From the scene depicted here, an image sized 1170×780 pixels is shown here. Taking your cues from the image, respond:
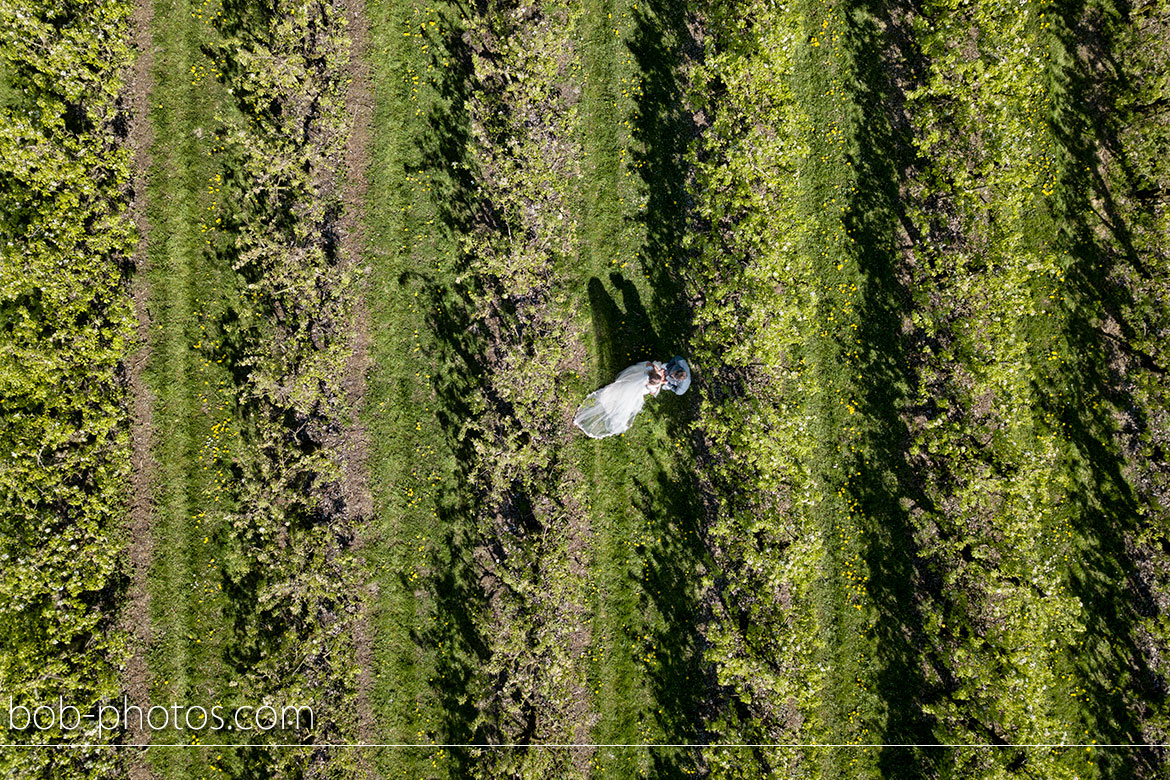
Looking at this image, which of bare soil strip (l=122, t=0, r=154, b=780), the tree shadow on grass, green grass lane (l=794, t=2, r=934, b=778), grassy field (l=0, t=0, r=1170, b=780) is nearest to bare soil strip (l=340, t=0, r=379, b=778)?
grassy field (l=0, t=0, r=1170, b=780)

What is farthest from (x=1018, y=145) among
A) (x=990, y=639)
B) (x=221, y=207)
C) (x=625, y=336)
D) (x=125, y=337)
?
(x=125, y=337)

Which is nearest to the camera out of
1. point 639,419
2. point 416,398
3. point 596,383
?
point 416,398

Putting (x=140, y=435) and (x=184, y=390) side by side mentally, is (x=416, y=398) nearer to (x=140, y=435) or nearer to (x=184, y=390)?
(x=184, y=390)

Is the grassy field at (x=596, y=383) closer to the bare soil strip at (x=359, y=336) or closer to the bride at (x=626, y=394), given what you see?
the bare soil strip at (x=359, y=336)

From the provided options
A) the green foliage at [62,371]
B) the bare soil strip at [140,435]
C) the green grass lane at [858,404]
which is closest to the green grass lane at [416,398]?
the bare soil strip at [140,435]

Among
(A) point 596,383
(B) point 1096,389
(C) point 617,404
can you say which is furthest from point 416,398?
(B) point 1096,389

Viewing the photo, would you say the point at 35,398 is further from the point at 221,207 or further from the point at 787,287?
the point at 787,287

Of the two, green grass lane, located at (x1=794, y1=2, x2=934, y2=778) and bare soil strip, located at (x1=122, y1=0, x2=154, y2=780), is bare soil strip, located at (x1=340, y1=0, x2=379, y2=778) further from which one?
green grass lane, located at (x1=794, y1=2, x2=934, y2=778)
